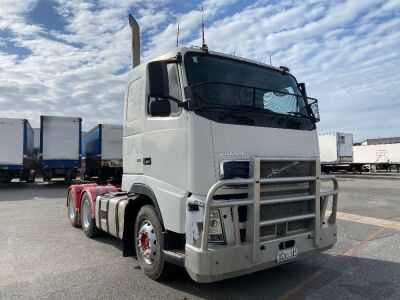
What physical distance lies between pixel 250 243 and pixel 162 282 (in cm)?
153

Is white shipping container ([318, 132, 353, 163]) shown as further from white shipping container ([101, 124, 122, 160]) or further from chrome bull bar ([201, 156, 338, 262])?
chrome bull bar ([201, 156, 338, 262])

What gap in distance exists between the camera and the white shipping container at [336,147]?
1496 inches

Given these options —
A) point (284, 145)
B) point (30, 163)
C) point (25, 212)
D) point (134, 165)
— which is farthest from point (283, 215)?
point (30, 163)

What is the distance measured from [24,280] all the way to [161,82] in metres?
3.30

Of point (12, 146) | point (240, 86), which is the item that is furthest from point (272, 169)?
point (12, 146)

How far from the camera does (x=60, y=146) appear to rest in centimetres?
2223

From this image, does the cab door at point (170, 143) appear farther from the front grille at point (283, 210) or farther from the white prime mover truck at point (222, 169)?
the front grille at point (283, 210)

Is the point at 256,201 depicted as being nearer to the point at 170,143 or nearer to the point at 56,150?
the point at 170,143

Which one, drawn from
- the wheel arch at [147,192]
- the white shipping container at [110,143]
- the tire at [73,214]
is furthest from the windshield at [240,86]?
the white shipping container at [110,143]

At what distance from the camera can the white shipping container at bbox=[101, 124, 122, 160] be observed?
938 inches

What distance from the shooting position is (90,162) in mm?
25109

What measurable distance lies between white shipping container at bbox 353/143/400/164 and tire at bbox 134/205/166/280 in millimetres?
42671

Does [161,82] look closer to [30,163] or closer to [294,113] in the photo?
[294,113]

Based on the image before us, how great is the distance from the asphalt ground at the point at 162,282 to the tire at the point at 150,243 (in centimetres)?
19
